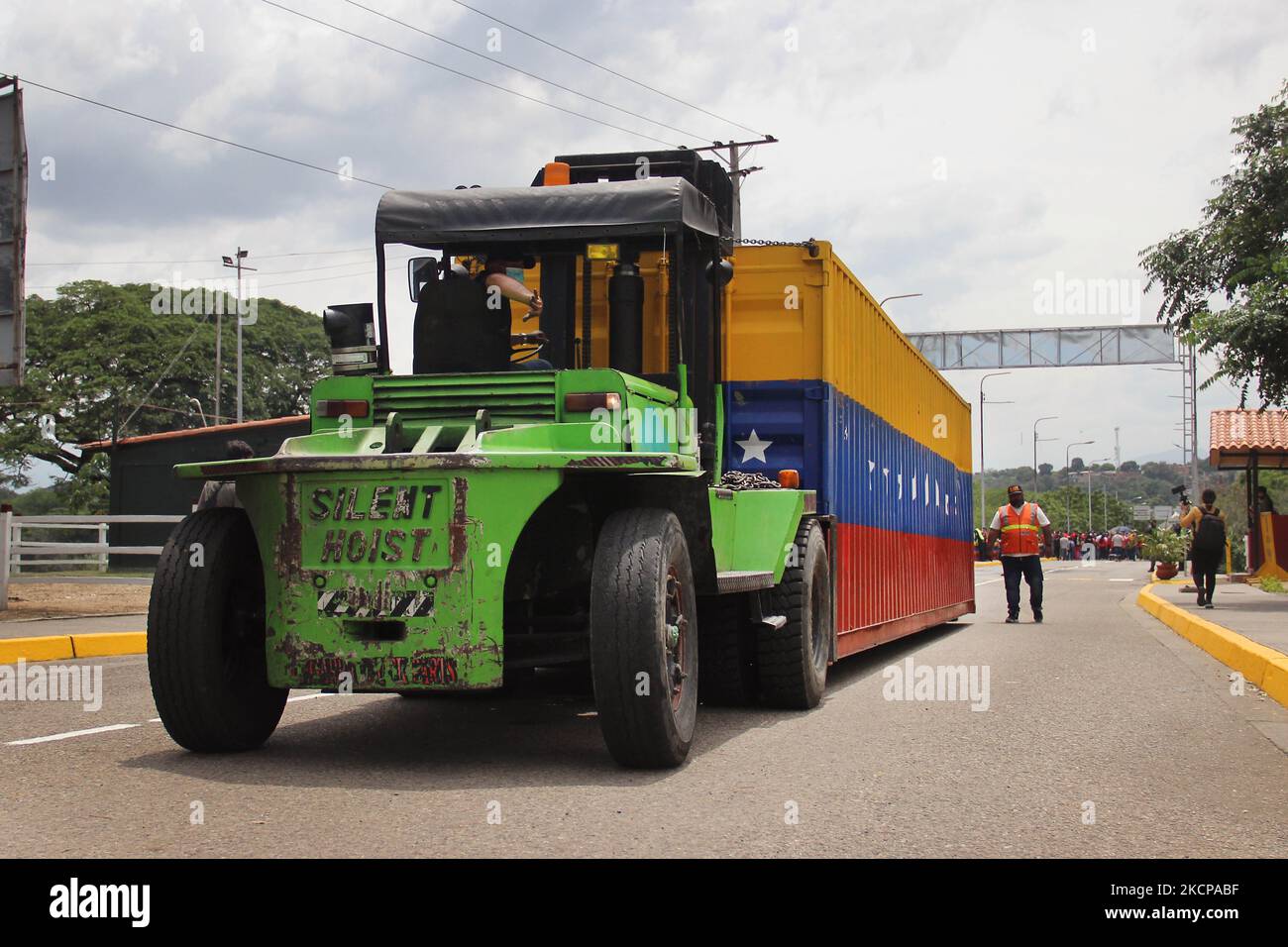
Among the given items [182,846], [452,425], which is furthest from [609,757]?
[182,846]

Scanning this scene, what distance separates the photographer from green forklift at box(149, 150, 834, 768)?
19.7ft

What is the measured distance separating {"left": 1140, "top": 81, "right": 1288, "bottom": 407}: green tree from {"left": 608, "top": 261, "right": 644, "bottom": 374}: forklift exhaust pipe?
1424cm

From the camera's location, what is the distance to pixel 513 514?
237 inches

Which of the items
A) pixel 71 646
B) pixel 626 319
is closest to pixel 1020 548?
pixel 71 646

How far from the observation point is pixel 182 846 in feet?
15.4

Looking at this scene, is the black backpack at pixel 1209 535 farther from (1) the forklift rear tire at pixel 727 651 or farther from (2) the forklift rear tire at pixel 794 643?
(1) the forklift rear tire at pixel 727 651

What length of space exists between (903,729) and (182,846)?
444 centimetres

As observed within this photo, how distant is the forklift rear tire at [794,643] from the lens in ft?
28.3

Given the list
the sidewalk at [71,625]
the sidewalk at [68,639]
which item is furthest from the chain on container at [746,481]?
the sidewalk at [71,625]

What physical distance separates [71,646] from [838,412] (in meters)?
7.15

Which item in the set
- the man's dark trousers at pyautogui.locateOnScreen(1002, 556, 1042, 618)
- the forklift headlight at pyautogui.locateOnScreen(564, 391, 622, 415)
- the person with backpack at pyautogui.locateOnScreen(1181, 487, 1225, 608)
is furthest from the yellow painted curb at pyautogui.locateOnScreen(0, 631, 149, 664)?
the person with backpack at pyautogui.locateOnScreen(1181, 487, 1225, 608)

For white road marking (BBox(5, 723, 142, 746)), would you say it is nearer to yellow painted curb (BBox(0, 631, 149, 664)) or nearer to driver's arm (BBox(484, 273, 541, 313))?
driver's arm (BBox(484, 273, 541, 313))

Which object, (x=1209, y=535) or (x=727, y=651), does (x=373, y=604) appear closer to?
(x=727, y=651)

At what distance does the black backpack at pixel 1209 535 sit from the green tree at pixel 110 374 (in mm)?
33508
